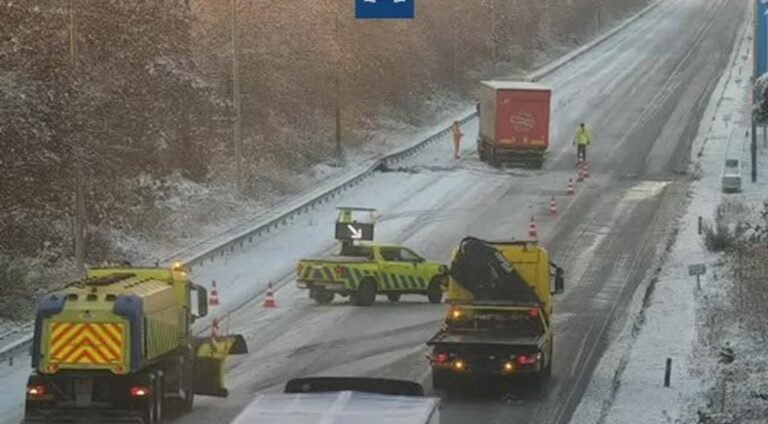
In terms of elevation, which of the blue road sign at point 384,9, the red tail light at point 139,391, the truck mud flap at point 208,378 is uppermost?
the blue road sign at point 384,9

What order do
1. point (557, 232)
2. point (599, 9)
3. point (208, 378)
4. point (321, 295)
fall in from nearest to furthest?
1. point (208, 378)
2. point (321, 295)
3. point (557, 232)
4. point (599, 9)

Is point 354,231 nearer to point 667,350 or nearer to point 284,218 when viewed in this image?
point 284,218

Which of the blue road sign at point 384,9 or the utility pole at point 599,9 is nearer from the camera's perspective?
the blue road sign at point 384,9

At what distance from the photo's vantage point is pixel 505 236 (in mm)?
44000

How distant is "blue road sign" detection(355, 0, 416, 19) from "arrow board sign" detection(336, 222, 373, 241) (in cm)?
544

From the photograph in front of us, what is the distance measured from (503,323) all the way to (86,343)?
801cm

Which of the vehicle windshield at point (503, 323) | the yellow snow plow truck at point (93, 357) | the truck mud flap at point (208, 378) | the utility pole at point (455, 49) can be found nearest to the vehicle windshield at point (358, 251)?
the vehicle windshield at point (503, 323)

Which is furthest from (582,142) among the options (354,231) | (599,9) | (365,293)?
(599,9)

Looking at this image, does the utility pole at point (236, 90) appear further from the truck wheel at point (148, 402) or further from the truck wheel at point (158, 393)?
the truck wheel at point (148, 402)

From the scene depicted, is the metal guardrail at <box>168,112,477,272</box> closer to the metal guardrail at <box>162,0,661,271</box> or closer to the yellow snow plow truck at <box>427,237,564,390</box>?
the metal guardrail at <box>162,0,661,271</box>

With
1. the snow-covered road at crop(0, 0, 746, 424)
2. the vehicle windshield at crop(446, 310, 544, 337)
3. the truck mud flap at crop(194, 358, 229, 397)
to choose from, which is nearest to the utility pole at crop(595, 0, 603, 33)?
the snow-covered road at crop(0, 0, 746, 424)

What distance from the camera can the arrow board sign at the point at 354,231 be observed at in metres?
37.4

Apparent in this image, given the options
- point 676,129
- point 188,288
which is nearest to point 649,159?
point 676,129

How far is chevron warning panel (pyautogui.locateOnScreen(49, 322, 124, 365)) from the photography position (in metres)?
21.2
